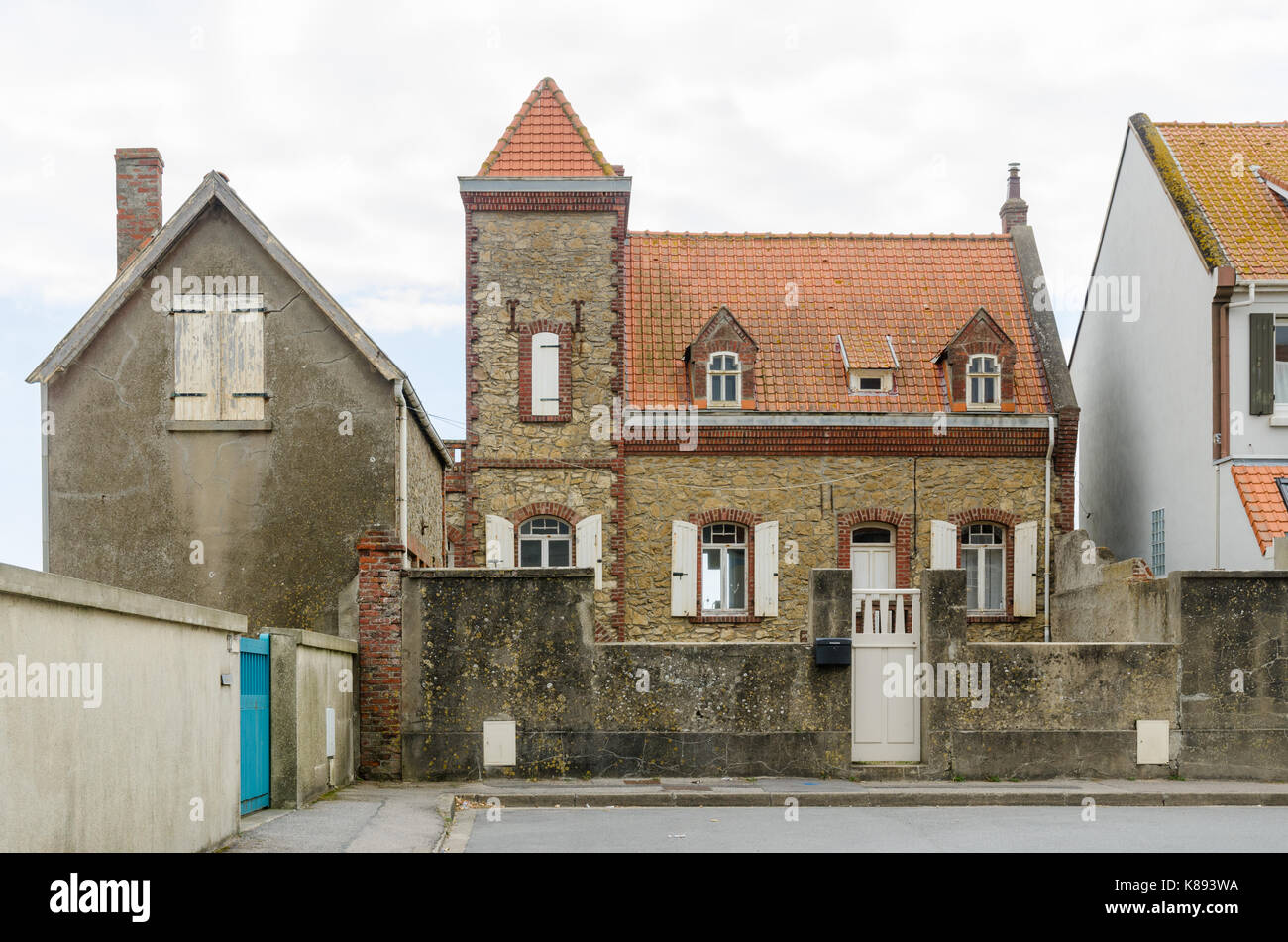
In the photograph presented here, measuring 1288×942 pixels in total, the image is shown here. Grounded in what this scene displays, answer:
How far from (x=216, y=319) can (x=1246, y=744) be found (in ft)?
49.8

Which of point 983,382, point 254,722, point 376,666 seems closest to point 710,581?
point 983,382

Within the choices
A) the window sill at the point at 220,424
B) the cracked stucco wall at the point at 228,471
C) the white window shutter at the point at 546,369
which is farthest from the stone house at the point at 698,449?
the window sill at the point at 220,424

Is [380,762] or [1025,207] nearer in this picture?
[380,762]

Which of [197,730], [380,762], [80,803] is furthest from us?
[380,762]

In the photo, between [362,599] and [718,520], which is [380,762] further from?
[718,520]

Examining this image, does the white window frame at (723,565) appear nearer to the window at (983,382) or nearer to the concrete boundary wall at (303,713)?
the window at (983,382)

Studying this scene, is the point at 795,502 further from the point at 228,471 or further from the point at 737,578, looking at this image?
the point at 228,471

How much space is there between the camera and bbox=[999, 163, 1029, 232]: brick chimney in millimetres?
31906

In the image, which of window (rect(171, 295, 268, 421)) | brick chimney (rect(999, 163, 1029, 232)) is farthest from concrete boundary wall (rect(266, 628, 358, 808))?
brick chimney (rect(999, 163, 1029, 232))

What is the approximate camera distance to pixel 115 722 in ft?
28.7

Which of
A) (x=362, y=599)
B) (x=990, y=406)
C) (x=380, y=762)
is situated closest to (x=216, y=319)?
(x=362, y=599)

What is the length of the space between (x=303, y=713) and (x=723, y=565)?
44.9ft

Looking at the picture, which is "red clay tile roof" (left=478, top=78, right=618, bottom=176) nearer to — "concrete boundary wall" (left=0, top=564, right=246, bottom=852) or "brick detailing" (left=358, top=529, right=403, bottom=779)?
"brick detailing" (left=358, top=529, right=403, bottom=779)
